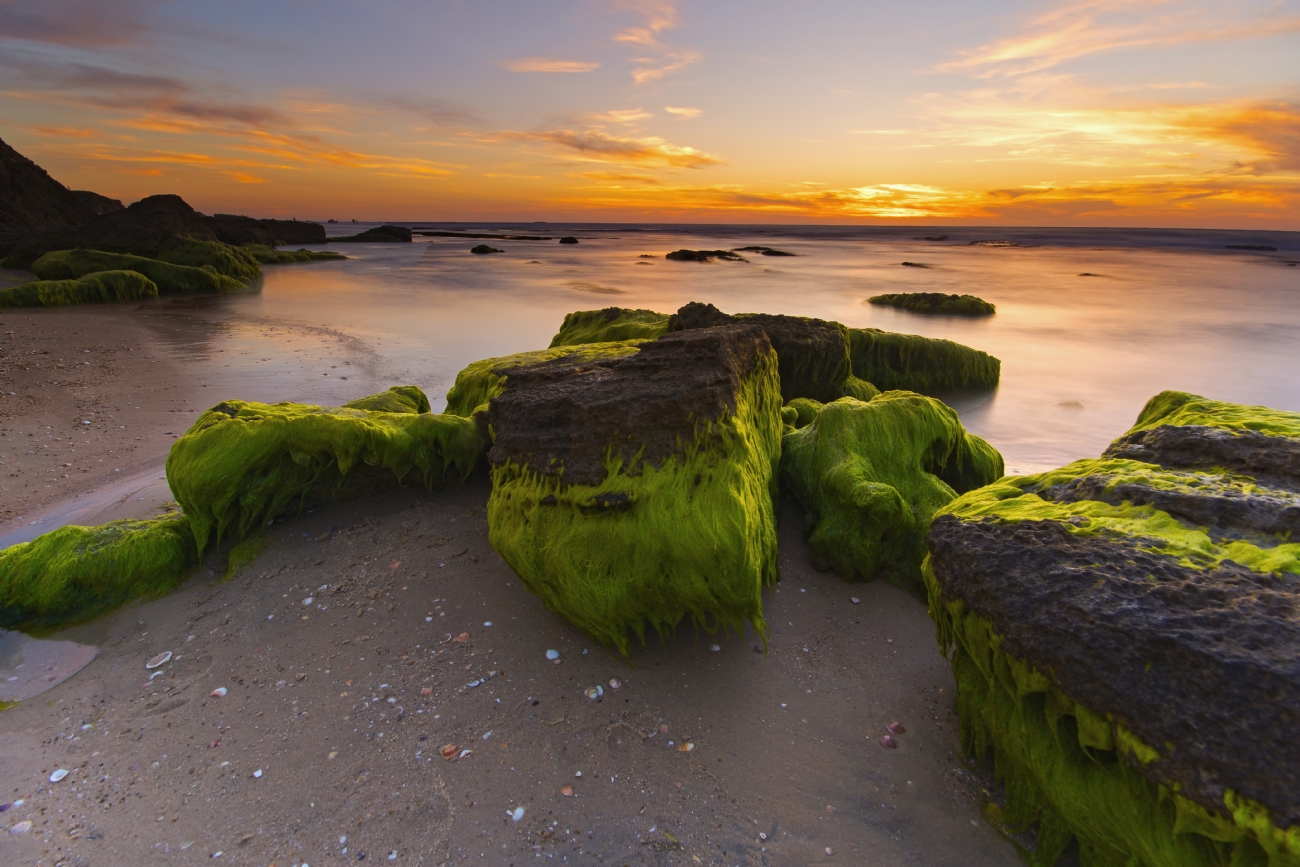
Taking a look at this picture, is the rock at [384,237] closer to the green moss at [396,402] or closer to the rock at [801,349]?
the green moss at [396,402]

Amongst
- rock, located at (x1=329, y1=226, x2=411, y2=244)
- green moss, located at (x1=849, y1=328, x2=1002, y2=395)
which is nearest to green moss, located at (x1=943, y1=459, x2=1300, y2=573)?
green moss, located at (x1=849, y1=328, x2=1002, y2=395)

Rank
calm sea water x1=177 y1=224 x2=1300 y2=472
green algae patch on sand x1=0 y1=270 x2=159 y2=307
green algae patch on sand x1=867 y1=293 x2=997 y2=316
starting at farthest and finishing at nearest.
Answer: green algae patch on sand x1=867 y1=293 x2=997 y2=316
green algae patch on sand x1=0 y1=270 x2=159 y2=307
calm sea water x1=177 y1=224 x2=1300 y2=472

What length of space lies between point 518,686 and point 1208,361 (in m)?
13.1

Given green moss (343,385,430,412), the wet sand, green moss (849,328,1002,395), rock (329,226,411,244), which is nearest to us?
the wet sand

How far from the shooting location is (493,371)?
4.88m

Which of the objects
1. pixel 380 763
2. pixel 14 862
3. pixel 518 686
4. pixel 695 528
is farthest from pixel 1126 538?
pixel 14 862

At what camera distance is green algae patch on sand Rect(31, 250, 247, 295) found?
13906 millimetres

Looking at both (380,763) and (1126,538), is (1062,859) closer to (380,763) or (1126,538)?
(1126,538)

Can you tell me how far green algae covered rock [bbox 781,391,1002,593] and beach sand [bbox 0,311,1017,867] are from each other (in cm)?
18

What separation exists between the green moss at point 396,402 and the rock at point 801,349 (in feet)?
8.37

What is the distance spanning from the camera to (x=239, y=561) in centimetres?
339

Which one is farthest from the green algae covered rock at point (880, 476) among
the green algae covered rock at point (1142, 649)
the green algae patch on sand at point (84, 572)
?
the green algae patch on sand at point (84, 572)

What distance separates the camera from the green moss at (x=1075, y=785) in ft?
4.71

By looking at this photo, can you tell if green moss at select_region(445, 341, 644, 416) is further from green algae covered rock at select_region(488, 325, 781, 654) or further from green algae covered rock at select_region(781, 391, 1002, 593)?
green algae covered rock at select_region(781, 391, 1002, 593)
